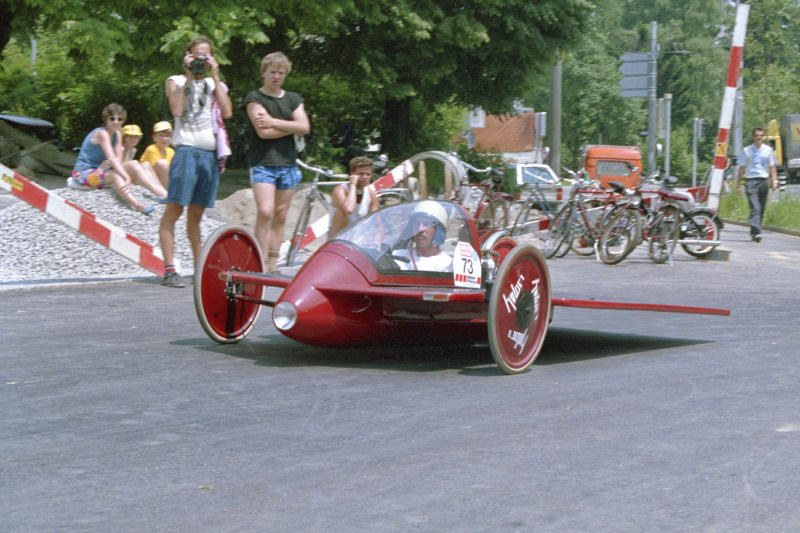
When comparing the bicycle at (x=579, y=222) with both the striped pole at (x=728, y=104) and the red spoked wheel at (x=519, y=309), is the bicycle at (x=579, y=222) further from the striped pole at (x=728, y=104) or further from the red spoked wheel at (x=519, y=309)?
A: the red spoked wheel at (x=519, y=309)

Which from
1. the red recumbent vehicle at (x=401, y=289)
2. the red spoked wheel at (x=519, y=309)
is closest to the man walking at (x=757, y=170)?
the red recumbent vehicle at (x=401, y=289)

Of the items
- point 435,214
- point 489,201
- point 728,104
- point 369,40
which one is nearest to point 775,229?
point 728,104

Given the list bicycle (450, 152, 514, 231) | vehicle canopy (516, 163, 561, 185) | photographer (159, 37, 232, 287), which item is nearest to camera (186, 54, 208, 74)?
photographer (159, 37, 232, 287)

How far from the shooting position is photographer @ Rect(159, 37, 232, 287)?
1045cm

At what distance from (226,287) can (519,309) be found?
1.76m

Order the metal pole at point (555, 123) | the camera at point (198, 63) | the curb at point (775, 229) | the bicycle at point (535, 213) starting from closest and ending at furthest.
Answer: the camera at point (198, 63) → the bicycle at point (535, 213) → the curb at point (775, 229) → the metal pole at point (555, 123)

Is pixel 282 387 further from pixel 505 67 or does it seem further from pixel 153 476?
pixel 505 67

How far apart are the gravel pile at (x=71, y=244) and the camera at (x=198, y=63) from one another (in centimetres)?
256

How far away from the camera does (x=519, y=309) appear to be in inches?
281

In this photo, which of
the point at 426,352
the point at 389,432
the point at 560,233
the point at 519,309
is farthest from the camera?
the point at 560,233

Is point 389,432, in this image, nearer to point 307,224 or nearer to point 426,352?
point 426,352

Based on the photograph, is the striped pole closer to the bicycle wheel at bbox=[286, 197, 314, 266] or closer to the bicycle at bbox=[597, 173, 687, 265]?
the bicycle at bbox=[597, 173, 687, 265]

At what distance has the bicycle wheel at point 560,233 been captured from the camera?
1769 cm

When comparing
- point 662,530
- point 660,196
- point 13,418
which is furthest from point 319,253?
point 660,196
